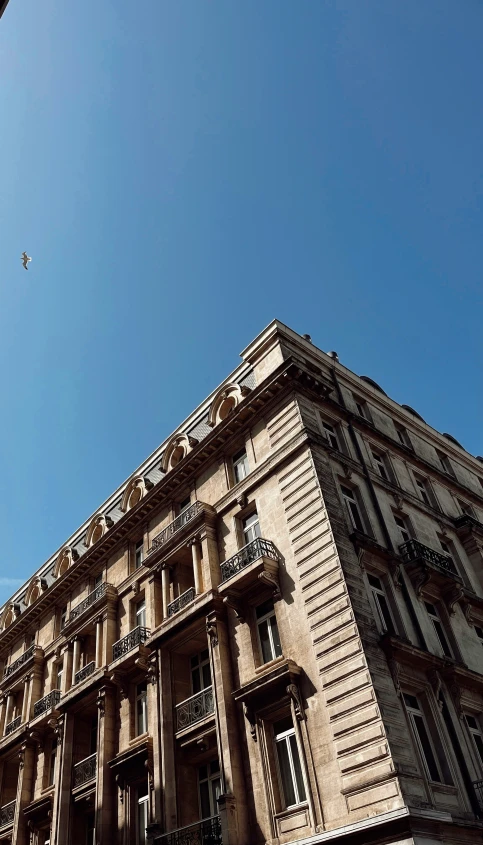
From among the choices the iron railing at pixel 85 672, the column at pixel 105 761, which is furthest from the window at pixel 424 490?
the iron railing at pixel 85 672

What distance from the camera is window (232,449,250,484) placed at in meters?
27.3

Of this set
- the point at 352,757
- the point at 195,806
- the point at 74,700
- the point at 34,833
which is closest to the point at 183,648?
the point at 195,806

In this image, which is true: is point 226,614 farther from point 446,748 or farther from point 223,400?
point 223,400

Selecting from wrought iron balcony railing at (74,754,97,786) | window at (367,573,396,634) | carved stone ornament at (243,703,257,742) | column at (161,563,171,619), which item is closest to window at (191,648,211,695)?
column at (161,563,171,619)

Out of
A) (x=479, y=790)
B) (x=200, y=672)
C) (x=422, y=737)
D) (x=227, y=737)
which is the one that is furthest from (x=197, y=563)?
(x=479, y=790)

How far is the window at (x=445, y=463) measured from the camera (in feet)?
112

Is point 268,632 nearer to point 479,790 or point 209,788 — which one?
point 209,788

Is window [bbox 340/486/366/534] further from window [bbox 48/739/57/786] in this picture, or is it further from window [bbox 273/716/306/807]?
window [bbox 48/739/57/786]

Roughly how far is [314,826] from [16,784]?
849 inches

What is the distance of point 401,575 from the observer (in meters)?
22.8

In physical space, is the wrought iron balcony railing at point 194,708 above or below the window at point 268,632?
below

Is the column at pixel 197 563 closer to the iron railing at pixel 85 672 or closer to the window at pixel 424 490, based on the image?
the iron railing at pixel 85 672

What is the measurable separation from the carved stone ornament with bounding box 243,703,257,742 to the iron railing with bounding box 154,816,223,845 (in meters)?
2.49

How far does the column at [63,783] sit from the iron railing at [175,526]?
8.55 m
